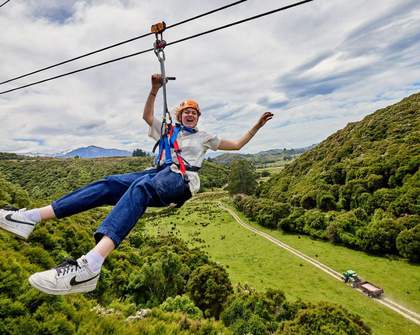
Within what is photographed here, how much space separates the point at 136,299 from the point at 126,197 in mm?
22402

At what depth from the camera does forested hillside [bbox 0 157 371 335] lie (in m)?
5.40

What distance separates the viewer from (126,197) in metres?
3.72

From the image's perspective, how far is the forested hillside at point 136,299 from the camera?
5398 mm

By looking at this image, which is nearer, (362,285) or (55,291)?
(55,291)

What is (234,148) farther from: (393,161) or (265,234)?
(393,161)

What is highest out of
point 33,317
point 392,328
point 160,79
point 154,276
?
point 160,79

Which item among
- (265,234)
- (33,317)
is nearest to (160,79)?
(33,317)

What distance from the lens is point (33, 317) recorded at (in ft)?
16.9

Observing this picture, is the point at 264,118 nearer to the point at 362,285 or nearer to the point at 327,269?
the point at 362,285

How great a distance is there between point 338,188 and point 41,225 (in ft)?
211

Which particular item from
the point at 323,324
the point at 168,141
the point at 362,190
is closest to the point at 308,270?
the point at 323,324

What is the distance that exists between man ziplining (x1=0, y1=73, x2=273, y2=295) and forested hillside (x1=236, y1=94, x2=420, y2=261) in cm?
4839

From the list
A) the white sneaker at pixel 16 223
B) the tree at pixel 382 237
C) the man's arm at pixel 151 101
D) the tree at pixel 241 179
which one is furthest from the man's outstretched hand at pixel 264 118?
the tree at pixel 241 179

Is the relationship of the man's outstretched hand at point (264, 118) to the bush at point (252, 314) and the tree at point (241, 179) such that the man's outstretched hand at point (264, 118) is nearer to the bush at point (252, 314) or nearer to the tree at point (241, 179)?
the bush at point (252, 314)
